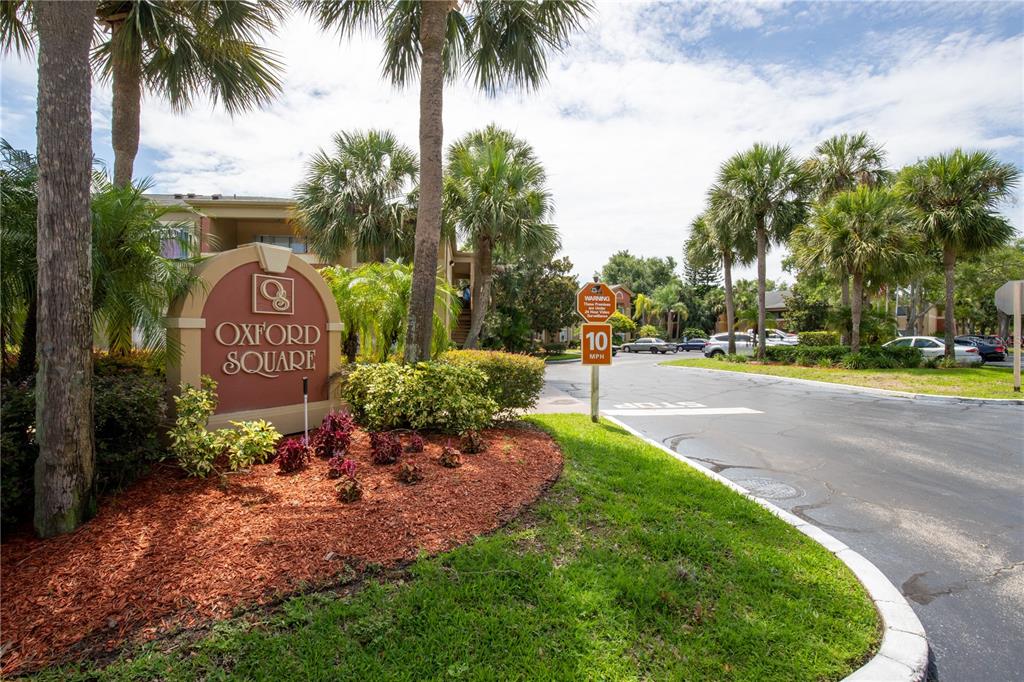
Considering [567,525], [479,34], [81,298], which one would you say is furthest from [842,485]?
[479,34]

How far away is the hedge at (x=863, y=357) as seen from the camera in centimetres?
1964

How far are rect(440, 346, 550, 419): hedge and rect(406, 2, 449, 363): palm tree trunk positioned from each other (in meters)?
0.73

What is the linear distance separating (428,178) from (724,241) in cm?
2106

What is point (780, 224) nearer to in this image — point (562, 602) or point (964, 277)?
point (964, 277)

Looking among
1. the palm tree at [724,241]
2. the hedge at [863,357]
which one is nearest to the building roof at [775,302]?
the palm tree at [724,241]

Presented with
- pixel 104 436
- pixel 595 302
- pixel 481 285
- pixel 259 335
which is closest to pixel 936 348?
pixel 481 285

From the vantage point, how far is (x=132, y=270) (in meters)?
5.12

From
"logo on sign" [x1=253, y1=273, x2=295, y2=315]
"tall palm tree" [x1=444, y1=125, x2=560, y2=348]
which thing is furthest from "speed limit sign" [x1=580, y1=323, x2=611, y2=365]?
"tall palm tree" [x1=444, y1=125, x2=560, y2=348]

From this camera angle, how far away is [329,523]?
3672 mm

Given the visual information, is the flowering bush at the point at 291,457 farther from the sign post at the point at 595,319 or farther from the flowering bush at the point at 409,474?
the sign post at the point at 595,319

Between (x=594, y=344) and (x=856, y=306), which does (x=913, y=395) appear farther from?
(x=594, y=344)

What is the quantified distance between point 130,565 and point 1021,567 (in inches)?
257

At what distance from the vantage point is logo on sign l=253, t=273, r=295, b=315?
6.04m

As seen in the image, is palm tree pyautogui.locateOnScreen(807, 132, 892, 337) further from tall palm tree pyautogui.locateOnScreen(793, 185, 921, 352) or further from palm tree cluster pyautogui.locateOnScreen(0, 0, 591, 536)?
palm tree cluster pyautogui.locateOnScreen(0, 0, 591, 536)
